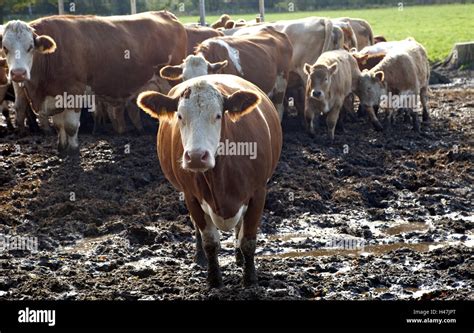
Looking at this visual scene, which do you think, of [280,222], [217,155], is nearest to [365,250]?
[280,222]

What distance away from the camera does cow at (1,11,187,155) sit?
37.4 ft

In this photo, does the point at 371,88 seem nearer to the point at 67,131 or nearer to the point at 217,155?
the point at 67,131

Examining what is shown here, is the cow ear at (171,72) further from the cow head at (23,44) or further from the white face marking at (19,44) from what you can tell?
the white face marking at (19,44)

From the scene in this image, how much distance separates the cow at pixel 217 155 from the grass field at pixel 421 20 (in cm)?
2019

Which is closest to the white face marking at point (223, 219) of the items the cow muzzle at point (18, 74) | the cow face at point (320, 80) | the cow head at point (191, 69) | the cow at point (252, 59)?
the cow head at point (191, 69)

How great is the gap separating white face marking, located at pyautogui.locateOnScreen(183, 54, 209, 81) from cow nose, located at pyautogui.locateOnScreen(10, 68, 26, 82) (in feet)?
6.19

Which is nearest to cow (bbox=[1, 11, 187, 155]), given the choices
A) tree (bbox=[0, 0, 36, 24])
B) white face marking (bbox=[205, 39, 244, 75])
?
white face marking (bbox=[205, 39, 244, 75])

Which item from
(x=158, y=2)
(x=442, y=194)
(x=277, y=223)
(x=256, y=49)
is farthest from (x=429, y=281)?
(x=158, y=2)

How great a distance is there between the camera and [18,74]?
437 inches

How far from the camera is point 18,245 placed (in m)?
8.41

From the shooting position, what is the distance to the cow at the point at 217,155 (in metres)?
6.23

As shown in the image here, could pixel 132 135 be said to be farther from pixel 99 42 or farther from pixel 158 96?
pixel 158 96

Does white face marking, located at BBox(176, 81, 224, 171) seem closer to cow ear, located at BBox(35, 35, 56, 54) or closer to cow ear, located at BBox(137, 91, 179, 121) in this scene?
cow ear, located at BBox(137, 91, 179, 121)

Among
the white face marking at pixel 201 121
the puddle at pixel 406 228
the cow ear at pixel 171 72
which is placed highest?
the white face marking at pixel 201 121
